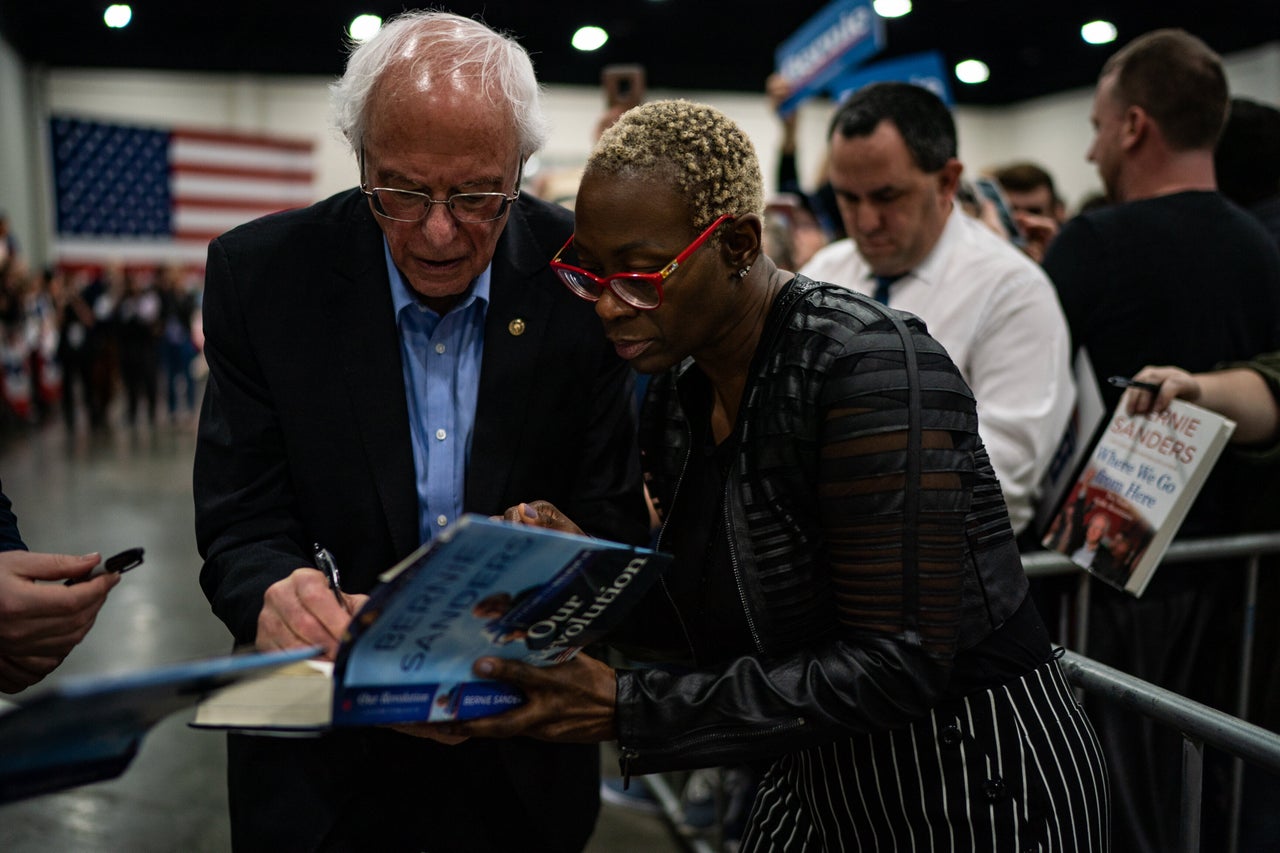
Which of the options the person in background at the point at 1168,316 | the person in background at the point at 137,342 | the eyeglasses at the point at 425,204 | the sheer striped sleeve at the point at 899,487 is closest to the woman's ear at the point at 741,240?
the sheer striped sleeve at the point at 899,487

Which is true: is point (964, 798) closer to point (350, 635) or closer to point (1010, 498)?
point (350, 635)

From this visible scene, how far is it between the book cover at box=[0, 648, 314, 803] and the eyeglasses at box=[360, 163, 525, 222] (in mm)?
710

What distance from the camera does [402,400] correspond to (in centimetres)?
160

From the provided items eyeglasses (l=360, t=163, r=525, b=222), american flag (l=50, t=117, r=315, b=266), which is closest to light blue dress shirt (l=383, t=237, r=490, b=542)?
eyeglasses (l=360, t=163, r=525, b=222)

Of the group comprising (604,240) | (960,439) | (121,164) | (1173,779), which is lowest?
(1173,779)

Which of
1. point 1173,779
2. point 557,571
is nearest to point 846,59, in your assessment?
point 1173,779

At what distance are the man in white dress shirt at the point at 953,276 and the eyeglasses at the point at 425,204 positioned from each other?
132cm

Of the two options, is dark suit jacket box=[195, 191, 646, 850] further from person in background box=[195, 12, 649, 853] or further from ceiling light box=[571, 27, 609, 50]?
ceiling light box=[571, 27, 609, 50]

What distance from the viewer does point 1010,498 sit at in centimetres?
246

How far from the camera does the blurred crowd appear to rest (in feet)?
41.9

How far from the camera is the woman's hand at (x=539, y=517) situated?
139cm

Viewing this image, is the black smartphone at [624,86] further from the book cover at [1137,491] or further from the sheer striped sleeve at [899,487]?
the sheer striped sleeve at [899,487]

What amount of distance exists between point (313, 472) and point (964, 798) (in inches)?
39.5

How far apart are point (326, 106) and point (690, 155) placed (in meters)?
15.3
